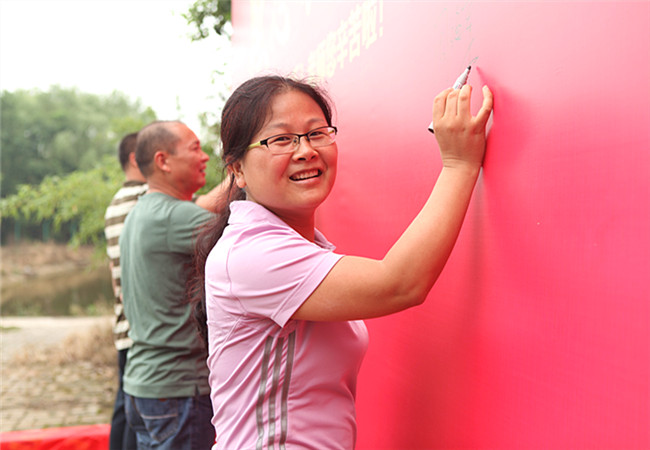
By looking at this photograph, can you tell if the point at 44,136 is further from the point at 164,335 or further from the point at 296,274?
the point at 296,274

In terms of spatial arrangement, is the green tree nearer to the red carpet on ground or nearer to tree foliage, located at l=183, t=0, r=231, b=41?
tree foliage, located at l=183, t=0, r=231, b=41

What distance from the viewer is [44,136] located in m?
24.4

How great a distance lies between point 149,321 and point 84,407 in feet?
15.5

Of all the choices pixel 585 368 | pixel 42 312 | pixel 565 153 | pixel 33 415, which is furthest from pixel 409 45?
pixel 42 312

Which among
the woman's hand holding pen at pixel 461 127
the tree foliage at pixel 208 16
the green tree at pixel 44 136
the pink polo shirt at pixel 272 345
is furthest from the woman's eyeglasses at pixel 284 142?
the green tree at pixel 44 136

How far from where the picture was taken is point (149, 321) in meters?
2.46

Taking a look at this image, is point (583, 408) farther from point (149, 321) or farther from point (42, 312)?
point (42, 312)

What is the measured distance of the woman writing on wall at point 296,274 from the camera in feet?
3.33

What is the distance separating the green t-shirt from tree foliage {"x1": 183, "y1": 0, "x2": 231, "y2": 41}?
3.15 meters

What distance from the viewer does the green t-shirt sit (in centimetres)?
239

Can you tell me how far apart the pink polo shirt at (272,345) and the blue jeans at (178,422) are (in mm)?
1193
